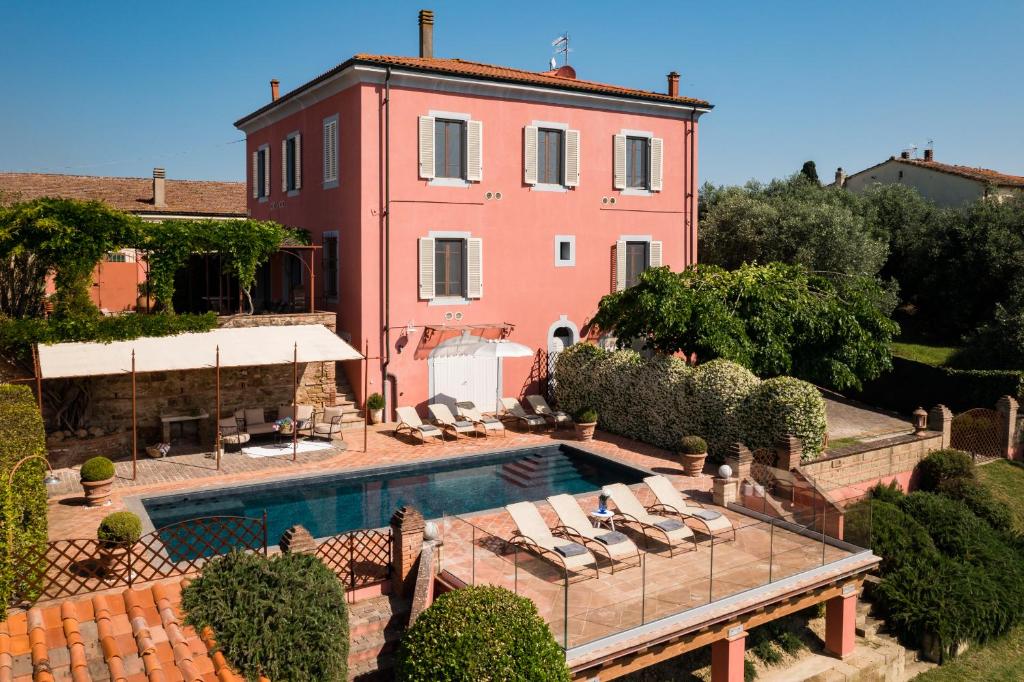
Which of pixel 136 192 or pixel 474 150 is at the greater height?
pixel 136 192

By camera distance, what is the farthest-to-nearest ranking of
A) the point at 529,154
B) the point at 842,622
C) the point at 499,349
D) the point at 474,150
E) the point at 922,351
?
1. the point at 922,351
2. the point at 529,154
3. the point at 474,150
4. the point at 499,349
5. the point at 842,622

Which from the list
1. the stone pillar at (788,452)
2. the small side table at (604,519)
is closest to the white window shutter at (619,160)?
the stone pillar at (788,452)

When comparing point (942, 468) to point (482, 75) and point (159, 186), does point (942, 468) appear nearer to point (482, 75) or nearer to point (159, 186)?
point (482, 75)

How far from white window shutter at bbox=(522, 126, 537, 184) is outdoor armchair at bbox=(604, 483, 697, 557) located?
12713mm

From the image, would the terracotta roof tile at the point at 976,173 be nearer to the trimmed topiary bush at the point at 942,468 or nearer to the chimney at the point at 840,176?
the chimney at the point at 840,176

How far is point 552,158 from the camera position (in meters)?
25.5

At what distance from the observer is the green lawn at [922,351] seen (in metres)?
33.5

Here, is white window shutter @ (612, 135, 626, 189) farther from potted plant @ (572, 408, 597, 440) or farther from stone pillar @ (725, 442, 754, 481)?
stone pillar @ (725, 442, 754, 481)

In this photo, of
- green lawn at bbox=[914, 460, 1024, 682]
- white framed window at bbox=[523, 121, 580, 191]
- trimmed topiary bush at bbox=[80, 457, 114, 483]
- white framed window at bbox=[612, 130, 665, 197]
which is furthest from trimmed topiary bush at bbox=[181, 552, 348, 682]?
white framed window at bbox=[612, 130, 665, 197]

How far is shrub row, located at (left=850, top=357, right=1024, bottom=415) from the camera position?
2523cm

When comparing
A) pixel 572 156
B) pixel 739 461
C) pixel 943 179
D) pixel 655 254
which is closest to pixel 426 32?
pixel 572 156

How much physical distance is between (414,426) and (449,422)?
A: 1.01 meters

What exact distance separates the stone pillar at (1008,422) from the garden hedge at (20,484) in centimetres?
2415

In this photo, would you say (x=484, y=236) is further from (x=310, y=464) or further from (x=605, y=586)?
(x=605, y=586)
